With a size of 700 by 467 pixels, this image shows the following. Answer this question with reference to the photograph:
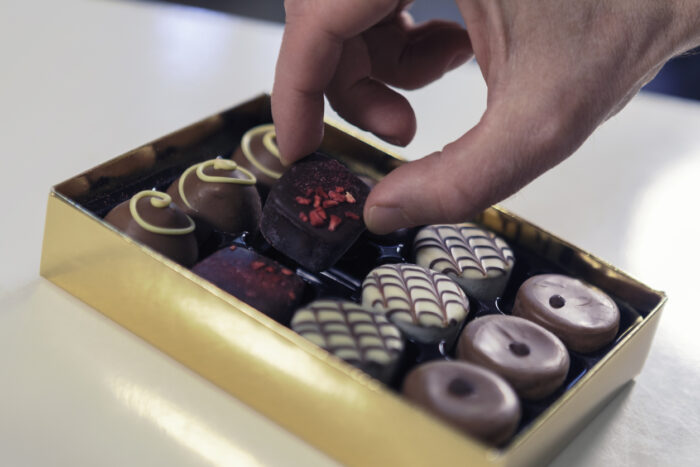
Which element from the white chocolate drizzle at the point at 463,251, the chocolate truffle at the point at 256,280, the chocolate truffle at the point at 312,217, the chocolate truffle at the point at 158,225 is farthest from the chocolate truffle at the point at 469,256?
the chocolate truffle at the point at 158,225

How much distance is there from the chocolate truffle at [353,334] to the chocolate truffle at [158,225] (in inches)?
9.1

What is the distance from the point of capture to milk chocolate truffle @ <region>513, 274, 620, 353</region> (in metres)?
1.20

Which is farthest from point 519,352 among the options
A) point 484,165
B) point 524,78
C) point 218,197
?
point 218,197

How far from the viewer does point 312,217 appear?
1284 mm

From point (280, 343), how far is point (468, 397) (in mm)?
243

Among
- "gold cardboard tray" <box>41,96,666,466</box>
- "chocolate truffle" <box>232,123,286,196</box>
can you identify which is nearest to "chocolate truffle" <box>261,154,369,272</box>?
"chocolate truffle" <box>232,123,286,196</box>

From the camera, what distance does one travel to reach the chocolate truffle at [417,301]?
1188 mm

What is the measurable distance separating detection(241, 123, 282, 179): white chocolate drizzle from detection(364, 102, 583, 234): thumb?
14.6 inches

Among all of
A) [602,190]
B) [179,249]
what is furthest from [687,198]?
[179,249]

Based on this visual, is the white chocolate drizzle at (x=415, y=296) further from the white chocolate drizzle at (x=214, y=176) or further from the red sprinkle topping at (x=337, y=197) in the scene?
the white chocolate drizzle at (x=214, y=176)

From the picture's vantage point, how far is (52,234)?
4.13 ft

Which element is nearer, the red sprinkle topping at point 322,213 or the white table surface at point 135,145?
the white table surface at point 135,145

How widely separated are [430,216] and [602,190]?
2.48 feet

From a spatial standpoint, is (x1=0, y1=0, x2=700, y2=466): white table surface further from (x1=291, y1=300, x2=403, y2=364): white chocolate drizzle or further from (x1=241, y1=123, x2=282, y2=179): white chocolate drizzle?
(x1=241, y1=123, x2=282, y2=179): white chocolate drizzle
